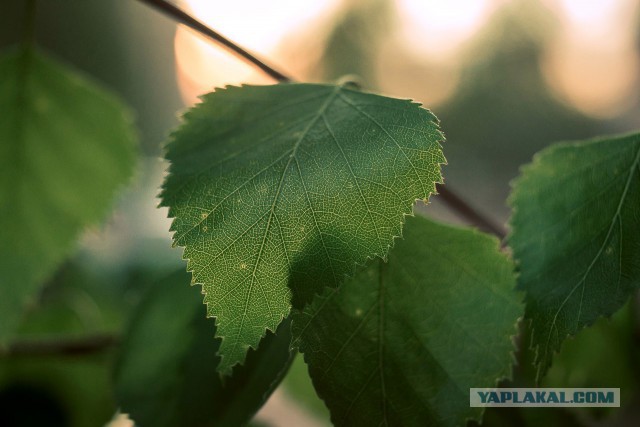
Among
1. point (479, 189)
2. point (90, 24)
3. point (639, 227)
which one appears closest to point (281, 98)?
point (639, 227)

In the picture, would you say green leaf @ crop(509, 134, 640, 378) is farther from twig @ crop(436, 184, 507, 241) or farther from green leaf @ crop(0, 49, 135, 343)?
green leaf @ crop(0, 49, 135, 343)

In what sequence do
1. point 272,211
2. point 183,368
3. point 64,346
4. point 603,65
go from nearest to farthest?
1. point 272,211
2. point 183,368
3. point 64,346
4. point 603,65

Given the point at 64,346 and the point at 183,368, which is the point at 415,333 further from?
the point at 64,346

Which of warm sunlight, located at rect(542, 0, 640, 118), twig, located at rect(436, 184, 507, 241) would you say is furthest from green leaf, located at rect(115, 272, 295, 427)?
warm sunlight, located at rect(542, 0, 640, 118)

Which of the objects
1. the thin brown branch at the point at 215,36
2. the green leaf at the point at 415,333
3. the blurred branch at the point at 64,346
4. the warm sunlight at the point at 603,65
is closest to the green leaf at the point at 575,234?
the green leaf at the point at 415,333

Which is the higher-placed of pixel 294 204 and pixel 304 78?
pixel 304 78

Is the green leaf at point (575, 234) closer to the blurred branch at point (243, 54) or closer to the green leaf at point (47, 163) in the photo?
the blurred branch at point (243, 54)

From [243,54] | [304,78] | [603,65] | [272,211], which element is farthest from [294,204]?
[603,65]

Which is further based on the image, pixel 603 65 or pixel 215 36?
pixel 603 65
